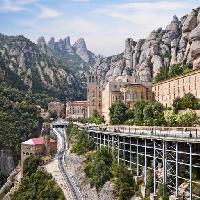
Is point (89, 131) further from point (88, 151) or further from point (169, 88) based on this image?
point (169, 88)

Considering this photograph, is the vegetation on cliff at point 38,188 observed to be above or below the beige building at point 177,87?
below

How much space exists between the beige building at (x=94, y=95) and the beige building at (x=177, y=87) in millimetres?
47337

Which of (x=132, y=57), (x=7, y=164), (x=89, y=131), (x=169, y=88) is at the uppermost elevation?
(x=132, y=57)

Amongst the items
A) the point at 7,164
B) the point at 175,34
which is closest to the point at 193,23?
the point at 175,34

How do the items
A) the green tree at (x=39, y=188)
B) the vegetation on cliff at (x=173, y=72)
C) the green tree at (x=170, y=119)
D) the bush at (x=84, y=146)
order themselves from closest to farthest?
the green tree at (x=39, y=188), the green tree at (x=170, y=119), the bush at (x=84, y=146), the vegetation on cliff at (x=173, y=72)

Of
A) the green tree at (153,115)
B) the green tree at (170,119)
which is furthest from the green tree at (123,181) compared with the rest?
the green tree at (153,115)

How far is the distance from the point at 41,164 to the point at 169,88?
31.0 metres

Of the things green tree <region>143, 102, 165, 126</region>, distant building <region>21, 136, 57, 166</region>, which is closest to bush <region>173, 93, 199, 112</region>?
green tree <region>143, 102, 165, 126</region>

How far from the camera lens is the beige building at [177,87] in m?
90.8

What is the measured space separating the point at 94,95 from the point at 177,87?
68.5 metres

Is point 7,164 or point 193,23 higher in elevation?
point 193,23

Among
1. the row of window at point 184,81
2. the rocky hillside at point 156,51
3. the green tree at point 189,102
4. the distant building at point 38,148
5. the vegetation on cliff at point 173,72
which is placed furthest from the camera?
the rocky hillside at point 156,51

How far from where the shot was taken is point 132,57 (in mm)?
178125

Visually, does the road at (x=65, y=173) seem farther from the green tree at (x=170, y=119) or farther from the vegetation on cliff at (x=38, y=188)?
the green tree at (x=170, y=119)
